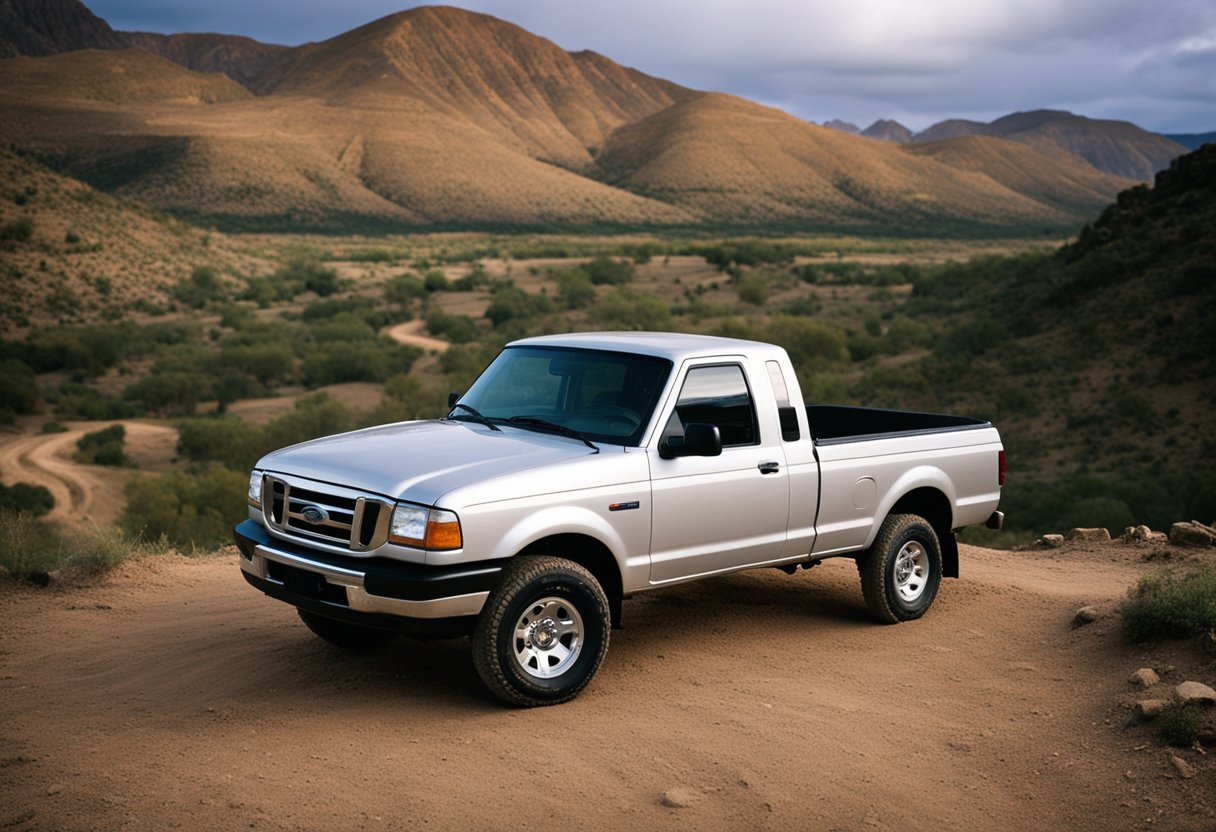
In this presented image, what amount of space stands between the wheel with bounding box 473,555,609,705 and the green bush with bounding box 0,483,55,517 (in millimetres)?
19307

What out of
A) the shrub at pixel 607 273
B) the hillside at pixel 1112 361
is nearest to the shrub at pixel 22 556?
the hillside at pixel 1112 361

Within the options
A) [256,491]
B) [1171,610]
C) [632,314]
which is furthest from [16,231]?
[1171,610]

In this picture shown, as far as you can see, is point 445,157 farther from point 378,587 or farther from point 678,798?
point 678,798

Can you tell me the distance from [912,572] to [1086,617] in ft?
3.97

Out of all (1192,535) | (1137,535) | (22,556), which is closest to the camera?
(22,556)

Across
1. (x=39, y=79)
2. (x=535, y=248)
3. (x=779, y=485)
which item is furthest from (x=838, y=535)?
(x=39, y=79)

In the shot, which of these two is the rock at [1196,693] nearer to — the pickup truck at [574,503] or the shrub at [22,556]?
the pickup truck at [574,503]

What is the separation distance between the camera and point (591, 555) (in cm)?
689

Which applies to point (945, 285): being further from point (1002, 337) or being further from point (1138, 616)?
point (1138, 616)

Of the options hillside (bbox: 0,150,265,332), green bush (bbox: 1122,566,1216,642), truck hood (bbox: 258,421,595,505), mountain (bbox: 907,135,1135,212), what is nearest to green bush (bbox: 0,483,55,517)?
truck hood (bbox: 258,421,595,505)

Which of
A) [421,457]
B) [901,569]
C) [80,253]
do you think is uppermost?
[80,253]

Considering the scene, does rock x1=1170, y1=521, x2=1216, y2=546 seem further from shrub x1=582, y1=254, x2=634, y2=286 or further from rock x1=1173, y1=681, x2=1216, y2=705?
shrub x1=582, y1=254, x2=634, y2=286

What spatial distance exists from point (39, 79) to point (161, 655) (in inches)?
4877

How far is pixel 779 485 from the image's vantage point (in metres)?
7.43
